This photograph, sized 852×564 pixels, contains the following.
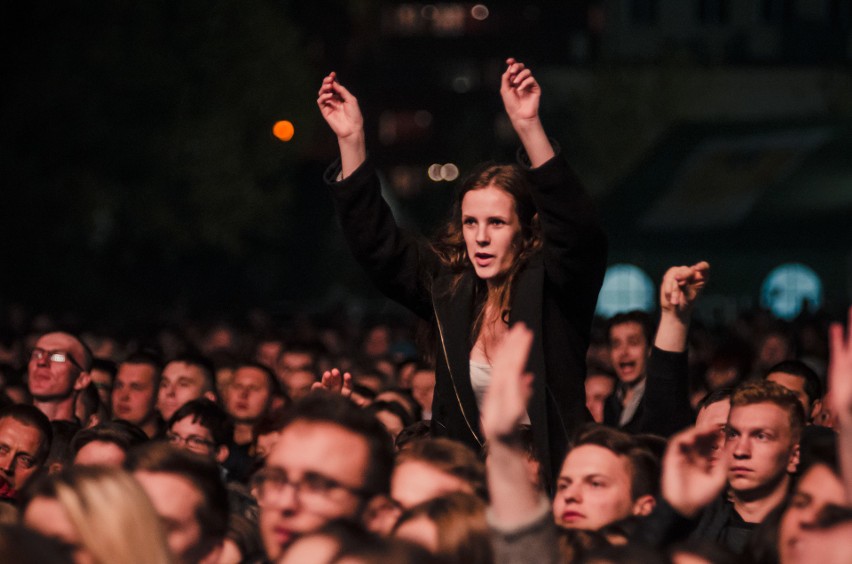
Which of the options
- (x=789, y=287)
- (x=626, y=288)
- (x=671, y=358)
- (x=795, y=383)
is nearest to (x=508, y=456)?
(x=671, y=358)

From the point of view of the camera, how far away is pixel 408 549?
483 cm

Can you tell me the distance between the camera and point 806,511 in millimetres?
5629

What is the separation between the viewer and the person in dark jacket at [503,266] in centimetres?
705

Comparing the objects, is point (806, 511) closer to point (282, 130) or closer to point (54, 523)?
point (54, 523)

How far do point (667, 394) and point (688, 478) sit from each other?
→ 217cm

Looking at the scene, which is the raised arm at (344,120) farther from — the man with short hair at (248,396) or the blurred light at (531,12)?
the blurred light at (531,12)

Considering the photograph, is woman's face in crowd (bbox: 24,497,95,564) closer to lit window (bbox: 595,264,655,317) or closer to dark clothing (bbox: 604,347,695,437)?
dark clothing (bbox: 604,347,695,437)

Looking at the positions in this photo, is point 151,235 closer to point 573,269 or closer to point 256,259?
point 256,259

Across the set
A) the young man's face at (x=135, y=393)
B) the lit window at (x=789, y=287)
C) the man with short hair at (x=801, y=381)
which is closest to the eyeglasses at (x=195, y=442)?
the young man's face at (x=135, y=393)

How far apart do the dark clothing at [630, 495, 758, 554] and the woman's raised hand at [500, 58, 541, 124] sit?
1.63m

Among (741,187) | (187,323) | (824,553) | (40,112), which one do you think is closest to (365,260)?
(824,553)

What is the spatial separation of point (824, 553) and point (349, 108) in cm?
323

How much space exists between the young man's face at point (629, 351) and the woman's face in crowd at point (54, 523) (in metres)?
7.65

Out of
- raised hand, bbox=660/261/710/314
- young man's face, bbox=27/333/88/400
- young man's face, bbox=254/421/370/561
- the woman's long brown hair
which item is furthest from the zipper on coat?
young man's face, bbox=27/333/88/400
